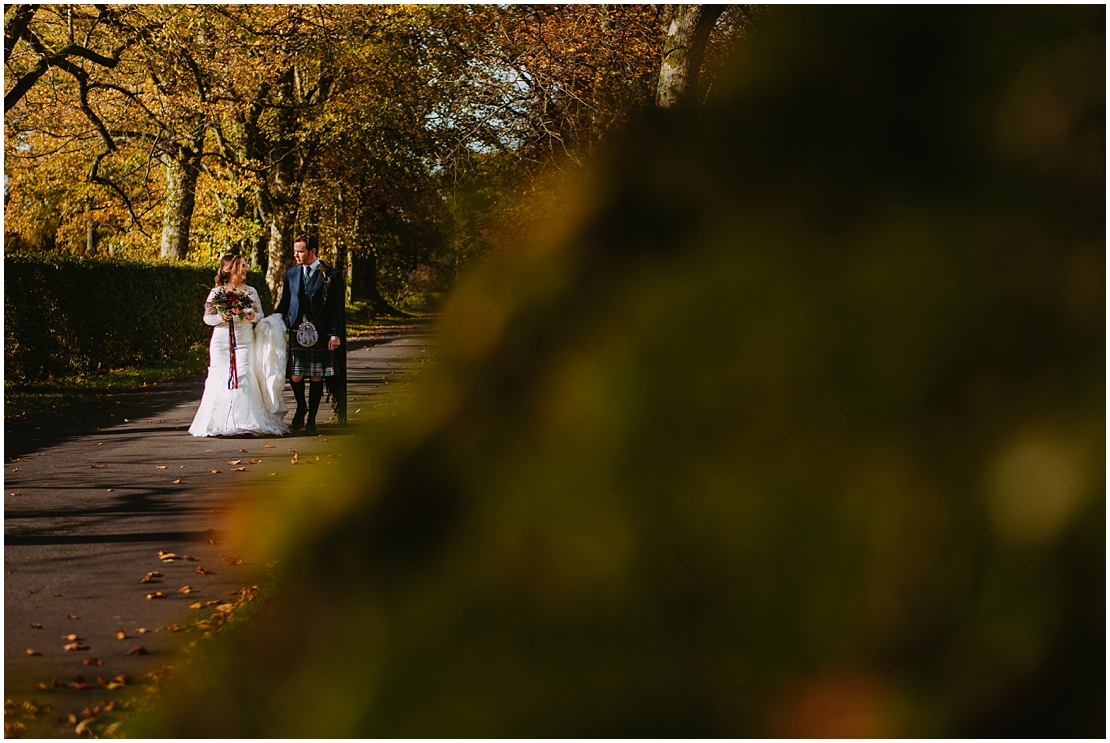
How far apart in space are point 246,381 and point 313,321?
1.04 metres

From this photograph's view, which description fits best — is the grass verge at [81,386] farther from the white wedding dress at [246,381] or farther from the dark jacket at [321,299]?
the white wedding dress at [246,381]

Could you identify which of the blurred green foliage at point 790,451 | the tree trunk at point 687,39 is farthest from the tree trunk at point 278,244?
the blurred green foliage at point 790,451

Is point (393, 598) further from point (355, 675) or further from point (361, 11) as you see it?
point (361, 11)

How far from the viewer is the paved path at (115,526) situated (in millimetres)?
3684

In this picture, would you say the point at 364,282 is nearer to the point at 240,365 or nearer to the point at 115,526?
the point at 240,365

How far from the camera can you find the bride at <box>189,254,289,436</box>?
1120cm

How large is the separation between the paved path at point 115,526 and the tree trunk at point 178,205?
14.3 metres

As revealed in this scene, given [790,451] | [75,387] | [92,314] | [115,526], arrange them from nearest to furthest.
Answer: [790,451], [115,526], [75,387], [92,314]

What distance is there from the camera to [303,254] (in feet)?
35.6

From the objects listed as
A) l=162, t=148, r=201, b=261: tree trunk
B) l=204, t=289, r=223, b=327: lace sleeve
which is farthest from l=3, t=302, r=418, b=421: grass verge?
l=162, t=148, r=201, b=261: tree trunk

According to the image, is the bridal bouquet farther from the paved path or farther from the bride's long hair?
the paved path

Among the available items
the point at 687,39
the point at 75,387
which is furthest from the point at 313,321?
the point at 75,387

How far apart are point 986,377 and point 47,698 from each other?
3.85m

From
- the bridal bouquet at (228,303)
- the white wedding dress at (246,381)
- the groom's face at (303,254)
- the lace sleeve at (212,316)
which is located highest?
the groom's face at (303,254)
